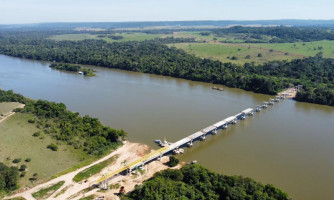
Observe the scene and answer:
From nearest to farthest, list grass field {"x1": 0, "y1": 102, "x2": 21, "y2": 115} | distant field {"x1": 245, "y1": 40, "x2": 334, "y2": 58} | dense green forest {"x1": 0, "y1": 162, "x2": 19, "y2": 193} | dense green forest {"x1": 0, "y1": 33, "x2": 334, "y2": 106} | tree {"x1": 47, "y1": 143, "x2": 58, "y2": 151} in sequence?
dense green forest {"x1": 0, "y1": 162, "x2": 19, "y2": 193}, tree {"x1": 47, "y1": 143, "x2": 58, "y2": 151}, grass field {"x1": 0, "y1": 102, "x2": 21, "y2": 115}, dense green forest {"x1": 0, "y1": 33, "x2": 334, "y2": 106}, distant field {"x1": 245, "y1": 40, "x2": 334, "y2": 58}

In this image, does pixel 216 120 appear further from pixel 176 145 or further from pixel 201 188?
pixel 201 188

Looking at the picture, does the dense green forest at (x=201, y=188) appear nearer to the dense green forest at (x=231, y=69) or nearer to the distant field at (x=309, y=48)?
the dense green forest at (x=231, y=69)

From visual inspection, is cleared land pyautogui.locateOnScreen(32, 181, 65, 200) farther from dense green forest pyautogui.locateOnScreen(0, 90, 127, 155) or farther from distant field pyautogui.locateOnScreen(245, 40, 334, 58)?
distant field pyautogui.locateOnScreen(245, 40, 334, 58)

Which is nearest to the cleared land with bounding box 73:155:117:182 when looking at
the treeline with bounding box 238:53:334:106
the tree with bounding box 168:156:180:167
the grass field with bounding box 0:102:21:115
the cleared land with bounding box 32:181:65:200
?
the cleared land with bounding box 32:181:65:200

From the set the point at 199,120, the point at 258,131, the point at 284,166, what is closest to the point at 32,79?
the point at 199,120

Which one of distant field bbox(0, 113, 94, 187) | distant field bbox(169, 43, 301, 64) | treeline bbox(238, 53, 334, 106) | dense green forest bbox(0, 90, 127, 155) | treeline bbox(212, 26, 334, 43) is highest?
treeline bbox(212, 26, 334, 43)

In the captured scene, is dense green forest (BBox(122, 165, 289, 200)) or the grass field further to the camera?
the grass field
